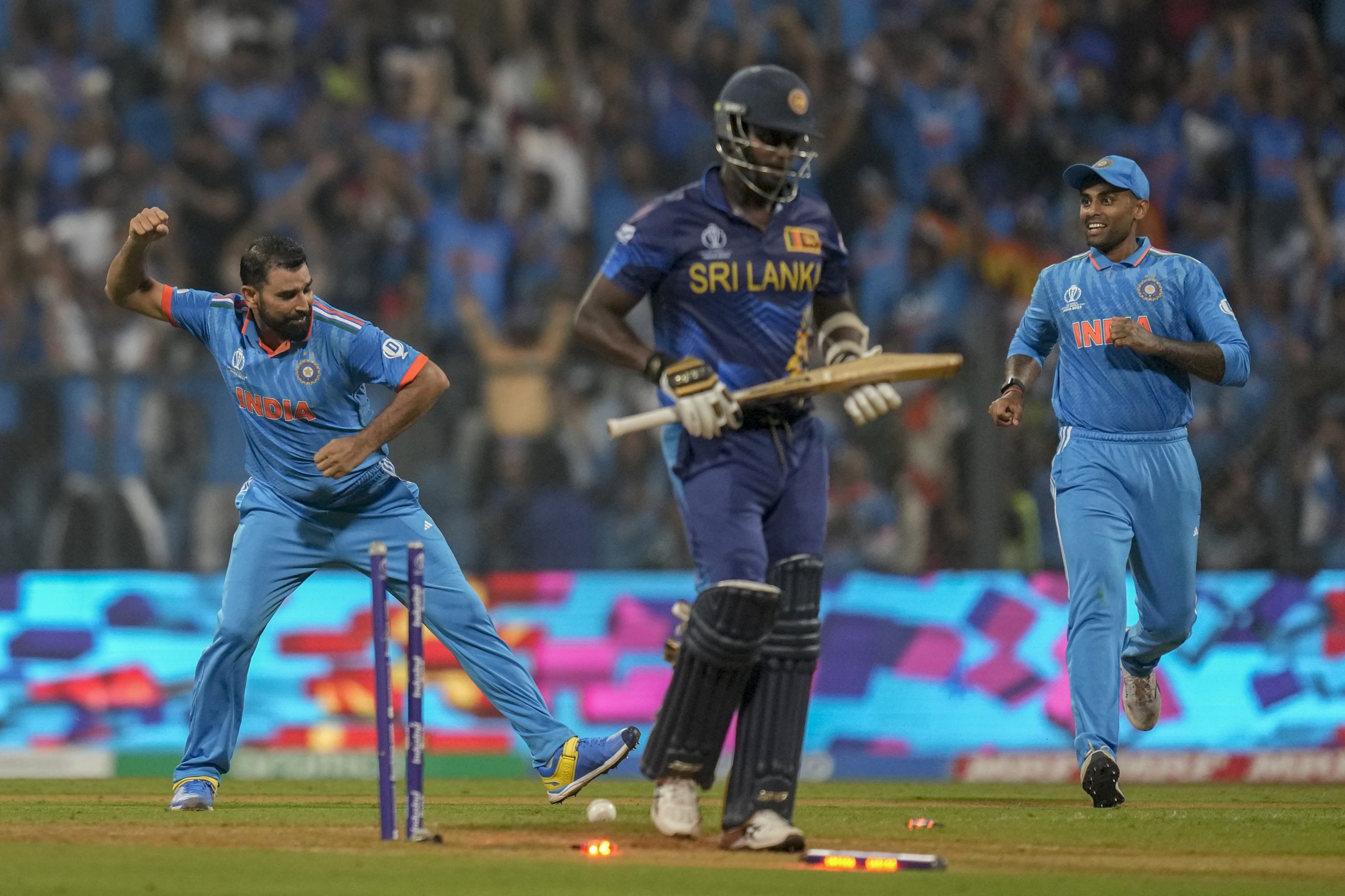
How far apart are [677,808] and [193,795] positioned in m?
2.42

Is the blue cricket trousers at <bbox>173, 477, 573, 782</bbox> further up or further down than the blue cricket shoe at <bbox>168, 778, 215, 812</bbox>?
further up

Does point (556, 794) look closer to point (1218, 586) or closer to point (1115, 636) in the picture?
point (1115, 636)

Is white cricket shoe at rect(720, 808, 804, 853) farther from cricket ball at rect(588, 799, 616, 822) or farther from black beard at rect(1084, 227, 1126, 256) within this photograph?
black beard at rect(1084, 227, 1126, 256)

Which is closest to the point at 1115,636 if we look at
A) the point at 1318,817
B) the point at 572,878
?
the point at 1318,817

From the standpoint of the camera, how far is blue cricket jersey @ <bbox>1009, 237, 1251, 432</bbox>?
8602 mm

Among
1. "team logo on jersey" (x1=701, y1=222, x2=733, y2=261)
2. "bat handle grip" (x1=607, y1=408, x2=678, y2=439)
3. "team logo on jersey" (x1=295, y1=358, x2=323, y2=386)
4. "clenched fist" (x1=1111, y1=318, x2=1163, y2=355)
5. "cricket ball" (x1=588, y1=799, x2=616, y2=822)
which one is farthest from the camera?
"clenched fist" (x1=1111, y1=318, x2=1163, y2=355)

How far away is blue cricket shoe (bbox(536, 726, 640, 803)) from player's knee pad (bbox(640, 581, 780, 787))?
1.15 meters

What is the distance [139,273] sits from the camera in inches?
324

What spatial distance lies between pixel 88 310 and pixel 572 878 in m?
10.3

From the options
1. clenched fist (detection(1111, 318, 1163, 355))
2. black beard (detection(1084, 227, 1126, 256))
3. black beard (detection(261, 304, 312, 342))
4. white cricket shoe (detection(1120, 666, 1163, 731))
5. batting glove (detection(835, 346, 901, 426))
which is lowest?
white cricket shoe (detection(1120, 666, 1163, 731))

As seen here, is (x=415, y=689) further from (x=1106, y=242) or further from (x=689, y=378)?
(x=1106, y=242)

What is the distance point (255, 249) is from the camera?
26.2ft

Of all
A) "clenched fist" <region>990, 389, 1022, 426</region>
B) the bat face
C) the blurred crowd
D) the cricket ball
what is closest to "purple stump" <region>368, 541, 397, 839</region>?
the cricket ball

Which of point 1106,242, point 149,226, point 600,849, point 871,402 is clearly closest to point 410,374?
point 149,226
